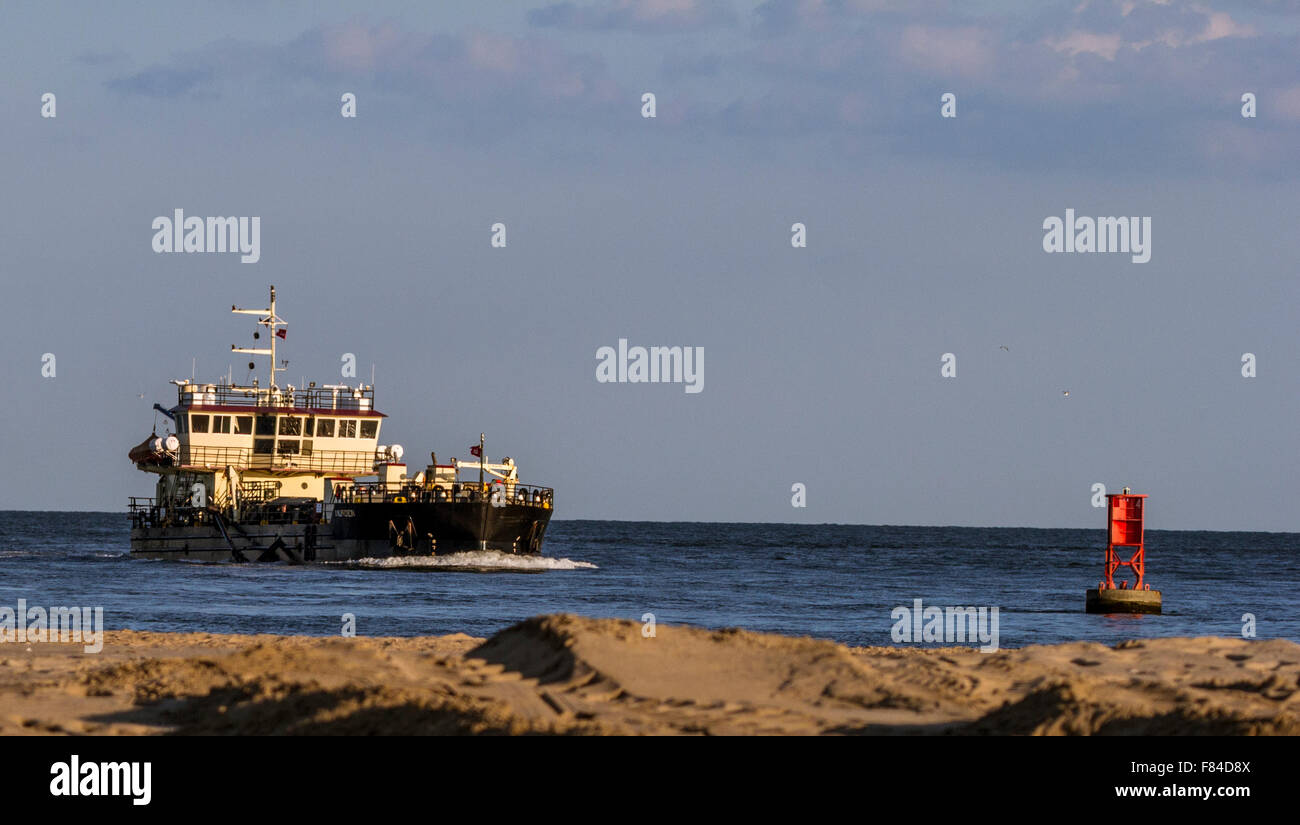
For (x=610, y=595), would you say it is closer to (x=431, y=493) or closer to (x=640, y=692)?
(x=431, y=493)

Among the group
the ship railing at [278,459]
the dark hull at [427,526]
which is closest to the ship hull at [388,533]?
the dark hull at [427,526]

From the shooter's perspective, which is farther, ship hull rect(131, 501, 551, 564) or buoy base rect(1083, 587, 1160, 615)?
ship hull rect(131, 501, 551, 564)

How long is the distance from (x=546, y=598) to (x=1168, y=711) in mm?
26024

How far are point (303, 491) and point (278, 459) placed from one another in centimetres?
177

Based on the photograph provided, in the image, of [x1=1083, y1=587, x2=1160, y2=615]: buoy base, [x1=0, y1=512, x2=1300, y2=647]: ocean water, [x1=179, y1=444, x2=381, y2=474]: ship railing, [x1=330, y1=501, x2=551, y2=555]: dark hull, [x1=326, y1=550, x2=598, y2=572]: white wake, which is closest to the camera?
[x1=0, y1=512, x2=1300, y2=647]: ocean water

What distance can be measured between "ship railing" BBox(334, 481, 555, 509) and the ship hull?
339 mm

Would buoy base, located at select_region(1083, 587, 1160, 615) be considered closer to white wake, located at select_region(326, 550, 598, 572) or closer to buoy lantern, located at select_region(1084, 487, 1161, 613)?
buoy lantern, located at select_region(1084, 487, 1161, 613)

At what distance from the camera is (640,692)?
37.2ft

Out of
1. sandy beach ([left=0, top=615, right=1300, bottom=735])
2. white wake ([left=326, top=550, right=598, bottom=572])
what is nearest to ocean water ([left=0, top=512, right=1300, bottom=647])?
white wake ([left=326, top=550, right=598, bottom=572])

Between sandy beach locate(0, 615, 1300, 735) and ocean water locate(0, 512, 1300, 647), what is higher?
sandy beach locate(0, 615, 1300, 735)

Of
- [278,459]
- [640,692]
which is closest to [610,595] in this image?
[278,459]

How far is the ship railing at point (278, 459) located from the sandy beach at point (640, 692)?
137 feet

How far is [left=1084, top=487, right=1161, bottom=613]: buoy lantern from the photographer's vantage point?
30.6 meters

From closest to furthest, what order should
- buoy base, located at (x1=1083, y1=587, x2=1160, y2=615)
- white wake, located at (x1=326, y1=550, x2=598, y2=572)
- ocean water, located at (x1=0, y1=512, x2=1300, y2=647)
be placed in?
ocean water, located at (x1=0, y1=512, x2=1300, y2=647), buoy base, located at (x1=1083, y1=587, x2=1160, y2=615), white wake, located at (x1=326, y1=550, x2=598, y2=572)
